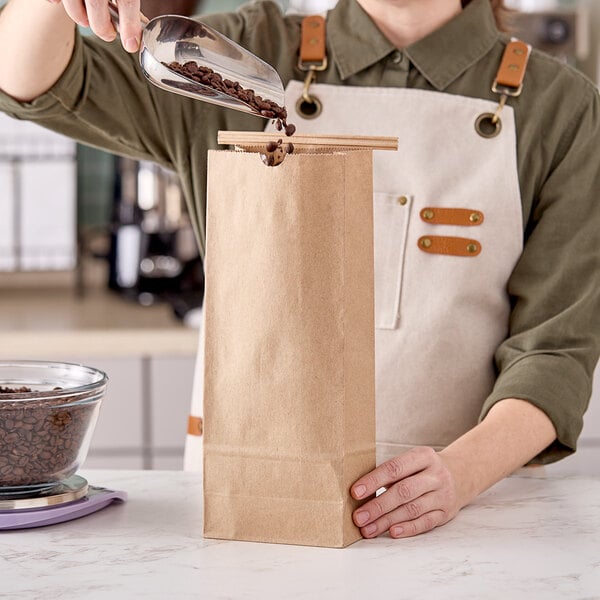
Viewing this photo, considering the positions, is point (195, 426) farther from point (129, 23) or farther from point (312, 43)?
point (129, 23)

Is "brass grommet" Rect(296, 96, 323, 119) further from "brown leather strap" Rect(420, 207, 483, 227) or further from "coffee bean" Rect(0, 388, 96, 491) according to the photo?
"coffee bean" Rect(0, 388, 96, 491)

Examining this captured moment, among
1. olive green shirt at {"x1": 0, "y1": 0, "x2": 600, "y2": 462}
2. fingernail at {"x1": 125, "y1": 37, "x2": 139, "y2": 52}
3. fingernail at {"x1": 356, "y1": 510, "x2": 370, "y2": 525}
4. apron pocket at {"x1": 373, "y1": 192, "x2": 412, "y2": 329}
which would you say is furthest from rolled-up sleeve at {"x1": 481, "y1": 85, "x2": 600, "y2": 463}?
fingernail at {"x1": 125, "y1": 37, "x2": 139, "y2": 52}

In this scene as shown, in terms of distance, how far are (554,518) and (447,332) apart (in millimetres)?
416

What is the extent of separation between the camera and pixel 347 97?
54.0 inches

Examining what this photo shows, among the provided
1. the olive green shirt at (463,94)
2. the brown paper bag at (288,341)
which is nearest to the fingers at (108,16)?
the brown paper bag at (288,341)

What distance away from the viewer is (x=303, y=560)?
85cm

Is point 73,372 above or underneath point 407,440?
above

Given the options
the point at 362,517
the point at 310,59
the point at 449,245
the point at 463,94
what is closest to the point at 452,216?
the point at 449,245

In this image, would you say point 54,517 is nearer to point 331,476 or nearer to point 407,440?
point 331,476

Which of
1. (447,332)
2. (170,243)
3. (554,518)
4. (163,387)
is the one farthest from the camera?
(170,243)

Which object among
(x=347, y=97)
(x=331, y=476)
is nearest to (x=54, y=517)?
(x=331, y=476)

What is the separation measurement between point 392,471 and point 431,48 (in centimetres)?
66

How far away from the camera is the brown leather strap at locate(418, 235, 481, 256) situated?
135 cm

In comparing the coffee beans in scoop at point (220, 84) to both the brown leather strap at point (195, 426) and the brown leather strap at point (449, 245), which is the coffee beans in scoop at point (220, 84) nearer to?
the brown leather strap at point (449, 245)
